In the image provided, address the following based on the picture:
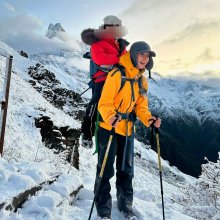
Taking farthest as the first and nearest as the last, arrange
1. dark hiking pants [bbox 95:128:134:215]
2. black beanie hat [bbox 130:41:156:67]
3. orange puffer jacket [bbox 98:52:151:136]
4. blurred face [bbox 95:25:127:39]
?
blurred face [bbox 95:25:127:39]
dark hiking pants [bbox 95:128:134:215]
black beanie hat [bbox 130:41:156:67]
orange puffer jacket [bbox 98:52:151:136]

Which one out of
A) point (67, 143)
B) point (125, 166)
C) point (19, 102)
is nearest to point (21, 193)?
point (125, 166)

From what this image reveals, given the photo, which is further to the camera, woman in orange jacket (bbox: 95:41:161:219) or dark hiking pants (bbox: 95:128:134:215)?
dark hiking pants (bbox: 95:128:134:215)

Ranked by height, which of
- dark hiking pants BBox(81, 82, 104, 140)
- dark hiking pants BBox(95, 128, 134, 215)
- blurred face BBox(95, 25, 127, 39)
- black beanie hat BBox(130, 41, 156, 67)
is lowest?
dark hiking pants BBox(95, 128, 134, 215)

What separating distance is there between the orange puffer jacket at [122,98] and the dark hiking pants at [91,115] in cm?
19

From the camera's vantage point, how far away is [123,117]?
5582 mm

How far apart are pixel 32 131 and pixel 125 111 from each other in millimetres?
13272

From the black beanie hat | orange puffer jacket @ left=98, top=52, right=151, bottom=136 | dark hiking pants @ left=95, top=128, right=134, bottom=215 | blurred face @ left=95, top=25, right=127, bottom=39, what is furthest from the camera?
blurred face @ left=95, top=25, right=127, bottom=39

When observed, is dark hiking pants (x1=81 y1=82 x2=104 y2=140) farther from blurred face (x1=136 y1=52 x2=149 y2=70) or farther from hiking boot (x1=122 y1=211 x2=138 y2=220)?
hiking boot (x1=122 y1=211 x2=138 y2=220)

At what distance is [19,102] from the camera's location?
71.6ft

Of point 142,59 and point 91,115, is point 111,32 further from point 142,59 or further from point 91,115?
point 91,115

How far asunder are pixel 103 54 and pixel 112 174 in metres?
1.86

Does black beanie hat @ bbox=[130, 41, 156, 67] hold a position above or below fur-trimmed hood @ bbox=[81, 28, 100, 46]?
below

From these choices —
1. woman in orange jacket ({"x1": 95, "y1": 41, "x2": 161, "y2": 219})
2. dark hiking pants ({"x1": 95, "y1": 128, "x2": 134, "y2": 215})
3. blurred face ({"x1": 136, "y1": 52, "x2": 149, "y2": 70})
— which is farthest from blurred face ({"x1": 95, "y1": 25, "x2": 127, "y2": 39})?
dark hiking pants ({"x1": 95, "y1": 128, "x2": 134, "y2": 215})

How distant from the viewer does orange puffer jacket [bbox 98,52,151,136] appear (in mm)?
5270
